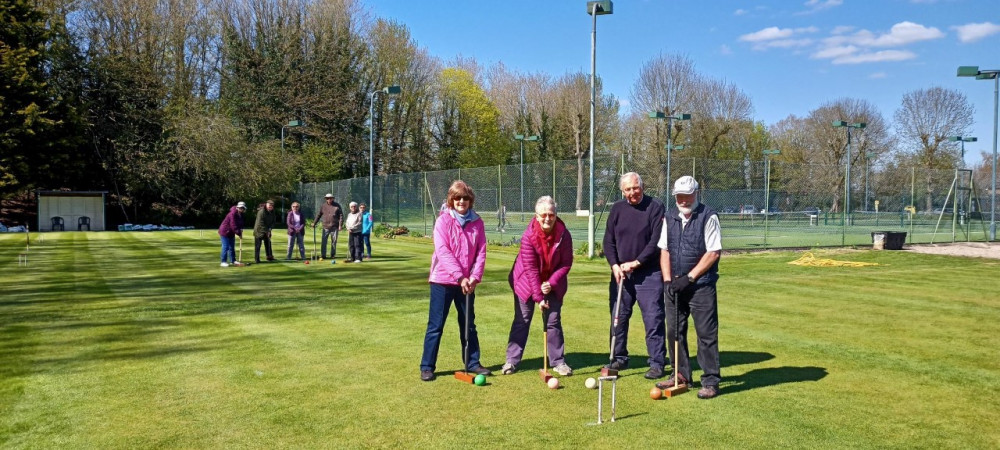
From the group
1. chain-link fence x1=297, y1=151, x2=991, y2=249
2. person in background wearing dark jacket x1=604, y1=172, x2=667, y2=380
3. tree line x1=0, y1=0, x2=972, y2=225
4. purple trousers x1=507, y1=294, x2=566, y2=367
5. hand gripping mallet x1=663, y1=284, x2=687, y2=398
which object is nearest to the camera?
hand gripping mallet x1=663, y1=284, x2=687, y2=398

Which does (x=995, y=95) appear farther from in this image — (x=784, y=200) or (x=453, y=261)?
(x=453, y=261)

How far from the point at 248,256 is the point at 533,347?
1491 cm

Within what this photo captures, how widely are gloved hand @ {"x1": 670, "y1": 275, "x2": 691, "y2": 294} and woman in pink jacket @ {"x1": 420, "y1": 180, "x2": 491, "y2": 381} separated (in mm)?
1650

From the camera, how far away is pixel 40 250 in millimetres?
23172

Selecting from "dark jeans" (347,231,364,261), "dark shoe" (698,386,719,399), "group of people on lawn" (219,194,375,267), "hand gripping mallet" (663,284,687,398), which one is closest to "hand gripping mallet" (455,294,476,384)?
"hand gripping mallet" (663,284,687,398)

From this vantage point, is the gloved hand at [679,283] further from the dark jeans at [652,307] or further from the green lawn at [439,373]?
the green lawn at [439,373]

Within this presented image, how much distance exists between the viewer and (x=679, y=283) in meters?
5.99

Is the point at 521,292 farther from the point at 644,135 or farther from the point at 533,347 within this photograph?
the point at 644,135

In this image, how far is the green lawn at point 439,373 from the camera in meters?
5.17

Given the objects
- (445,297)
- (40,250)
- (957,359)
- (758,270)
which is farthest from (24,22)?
(957,359)

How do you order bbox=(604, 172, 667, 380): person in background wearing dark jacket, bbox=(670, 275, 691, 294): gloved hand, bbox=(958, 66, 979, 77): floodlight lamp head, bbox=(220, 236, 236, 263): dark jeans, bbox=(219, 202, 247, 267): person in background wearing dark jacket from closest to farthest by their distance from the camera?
bbox=(670, 275, 691, 294): gloved hand → bbox=(604, 172, 667, 380): person in background wearing dark jacket → bbox=(219, 202, 247, 267): person in background wearing dark jacket → bbox=(220, 236, 236, 263): dark jeans → bbox=(958, 66, 979, 77): floodlight lamp head

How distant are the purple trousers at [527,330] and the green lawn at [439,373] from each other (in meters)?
0.25

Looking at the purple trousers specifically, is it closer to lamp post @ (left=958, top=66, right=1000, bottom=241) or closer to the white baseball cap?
the white baseball cap

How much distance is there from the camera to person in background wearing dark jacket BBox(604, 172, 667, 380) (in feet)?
21.8
